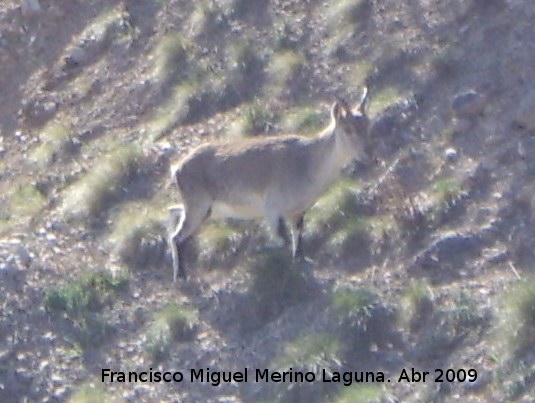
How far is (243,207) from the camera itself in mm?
13773

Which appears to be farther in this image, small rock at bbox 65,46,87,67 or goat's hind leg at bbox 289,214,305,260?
small rock at bbox 65,46,87,67

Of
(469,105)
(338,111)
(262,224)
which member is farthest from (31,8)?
(469,105)

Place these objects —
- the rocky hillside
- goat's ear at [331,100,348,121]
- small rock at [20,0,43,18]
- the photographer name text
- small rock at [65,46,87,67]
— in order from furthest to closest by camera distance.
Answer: small rock at [20,0,43,18] < small rock at [65,46,87,67] < goat's ear at [331,100,348,121] < the rocky hillside < the photographer name text

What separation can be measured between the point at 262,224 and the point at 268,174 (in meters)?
0.55

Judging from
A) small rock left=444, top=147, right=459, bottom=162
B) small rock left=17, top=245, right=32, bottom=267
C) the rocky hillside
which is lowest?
small rock left=444, top=147, right=459, bottom=162

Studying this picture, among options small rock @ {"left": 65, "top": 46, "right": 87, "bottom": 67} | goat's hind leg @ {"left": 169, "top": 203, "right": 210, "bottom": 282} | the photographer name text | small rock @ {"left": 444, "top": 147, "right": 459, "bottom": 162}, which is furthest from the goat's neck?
small rock @ {"left": 65, "top": 46, "right": 87, "bottom": 67}

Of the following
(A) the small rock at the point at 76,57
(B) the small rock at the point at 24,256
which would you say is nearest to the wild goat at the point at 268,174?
(B) the small rock at the point at 24,256

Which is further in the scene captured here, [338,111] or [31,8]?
[31,8]

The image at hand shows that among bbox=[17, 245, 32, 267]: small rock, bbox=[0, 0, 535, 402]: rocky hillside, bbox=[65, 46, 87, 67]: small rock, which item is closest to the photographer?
bbox=[0, 0, 535, 402]: rocky hillside

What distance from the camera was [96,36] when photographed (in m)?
17.9

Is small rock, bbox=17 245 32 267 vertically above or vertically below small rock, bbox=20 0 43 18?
above

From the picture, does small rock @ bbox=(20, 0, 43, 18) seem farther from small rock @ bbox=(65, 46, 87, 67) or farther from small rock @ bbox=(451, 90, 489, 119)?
small rock @ bbox=(451, 90, 489, 119)

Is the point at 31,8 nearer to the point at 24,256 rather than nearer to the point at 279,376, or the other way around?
the point at 24,256

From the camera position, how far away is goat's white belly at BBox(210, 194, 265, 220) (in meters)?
13.8
